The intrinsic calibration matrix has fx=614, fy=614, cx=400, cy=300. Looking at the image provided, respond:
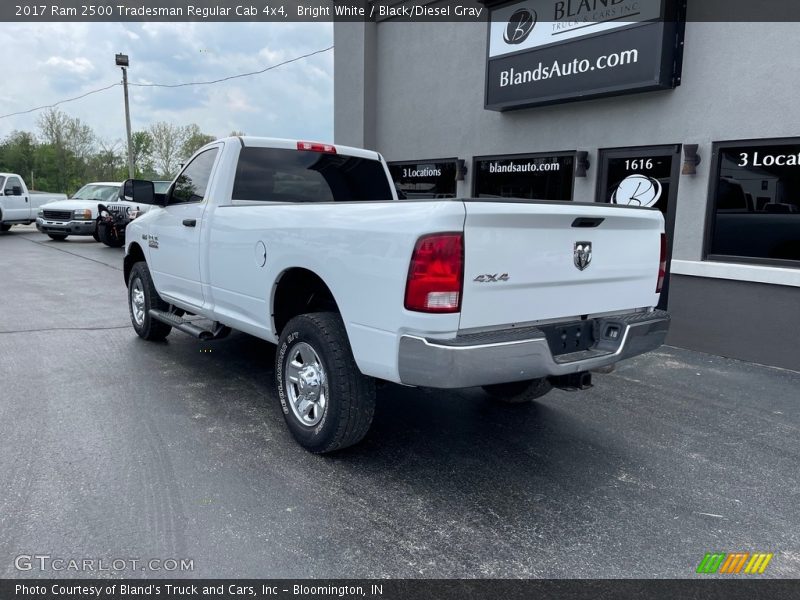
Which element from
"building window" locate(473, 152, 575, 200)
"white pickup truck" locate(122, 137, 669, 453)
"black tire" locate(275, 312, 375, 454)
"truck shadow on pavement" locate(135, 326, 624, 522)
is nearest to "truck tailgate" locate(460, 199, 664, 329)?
"white pickup truck" locate(122, 137, 669, 453)

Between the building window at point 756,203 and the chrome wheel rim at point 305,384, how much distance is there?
5261mm

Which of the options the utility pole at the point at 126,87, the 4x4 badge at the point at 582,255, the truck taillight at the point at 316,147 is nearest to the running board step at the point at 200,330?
the truck taillight at the point at 316,147

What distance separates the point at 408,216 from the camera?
9.97 feet

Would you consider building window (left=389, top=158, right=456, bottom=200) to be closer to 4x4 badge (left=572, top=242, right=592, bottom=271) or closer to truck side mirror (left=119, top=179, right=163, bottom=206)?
truck side mirror (left=119, top=179, right=163, bottom=206)

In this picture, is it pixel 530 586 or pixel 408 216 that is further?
pixel 408 216

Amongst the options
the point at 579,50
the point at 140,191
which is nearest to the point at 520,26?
the point at 579,50

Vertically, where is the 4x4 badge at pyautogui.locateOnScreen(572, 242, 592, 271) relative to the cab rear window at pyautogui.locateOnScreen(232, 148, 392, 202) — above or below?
Answer: below

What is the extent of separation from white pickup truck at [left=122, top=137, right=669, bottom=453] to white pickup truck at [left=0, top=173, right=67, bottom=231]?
19.7m

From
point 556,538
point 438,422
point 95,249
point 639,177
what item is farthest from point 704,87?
point 95,249

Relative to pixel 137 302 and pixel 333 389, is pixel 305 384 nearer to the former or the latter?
pixel 333 389

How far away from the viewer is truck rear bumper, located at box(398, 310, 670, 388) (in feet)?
9.75

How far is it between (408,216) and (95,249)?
54.1ft

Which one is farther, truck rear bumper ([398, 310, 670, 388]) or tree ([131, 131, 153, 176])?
tree ([131, 131, 153, 176])

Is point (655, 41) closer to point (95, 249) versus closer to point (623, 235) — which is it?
point (623, 235)
